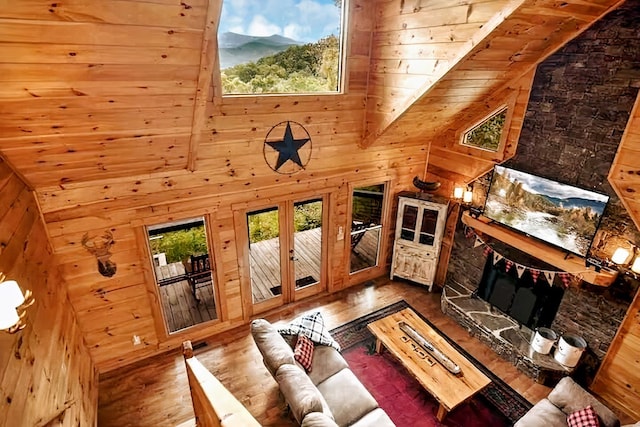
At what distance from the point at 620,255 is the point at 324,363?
3.24 meters

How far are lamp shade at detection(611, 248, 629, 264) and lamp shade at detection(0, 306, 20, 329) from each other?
4.84 meters

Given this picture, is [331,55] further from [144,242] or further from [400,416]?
Result: [400,416]

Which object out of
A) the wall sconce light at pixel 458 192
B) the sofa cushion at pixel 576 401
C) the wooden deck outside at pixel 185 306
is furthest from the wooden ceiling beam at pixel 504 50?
the wooden deck outside at pixel 185 306

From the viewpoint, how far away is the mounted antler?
11.6 feet

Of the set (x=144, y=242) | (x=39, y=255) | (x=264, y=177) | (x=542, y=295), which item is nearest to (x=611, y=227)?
(x=542, y=295)

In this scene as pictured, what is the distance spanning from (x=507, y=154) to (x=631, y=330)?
7.61 feet

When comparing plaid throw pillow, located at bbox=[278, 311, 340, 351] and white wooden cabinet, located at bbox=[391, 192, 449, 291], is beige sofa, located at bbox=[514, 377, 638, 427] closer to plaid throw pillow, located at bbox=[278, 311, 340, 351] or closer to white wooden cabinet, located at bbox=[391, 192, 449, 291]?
plaid throw pillow, located at bbox=[278, 311, 340, 351]

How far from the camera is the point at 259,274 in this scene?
6.01 meters

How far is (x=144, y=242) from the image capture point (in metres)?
3.81

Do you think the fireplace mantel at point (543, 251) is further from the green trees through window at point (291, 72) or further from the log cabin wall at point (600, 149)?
the green trees through window at point (291, 72)

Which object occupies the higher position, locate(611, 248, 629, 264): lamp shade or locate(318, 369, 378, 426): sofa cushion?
locate(611, 248, 629, 264): lamp shade

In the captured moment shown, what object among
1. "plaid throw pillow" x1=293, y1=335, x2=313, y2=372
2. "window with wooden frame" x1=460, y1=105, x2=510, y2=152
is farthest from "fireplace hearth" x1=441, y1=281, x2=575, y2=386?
"plaid throw pillow" x1=293, y1=335, x2=313, y2=372

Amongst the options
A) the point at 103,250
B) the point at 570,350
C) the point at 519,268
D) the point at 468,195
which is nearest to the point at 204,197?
the point at 103,250

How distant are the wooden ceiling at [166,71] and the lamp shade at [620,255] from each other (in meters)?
1.95
